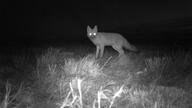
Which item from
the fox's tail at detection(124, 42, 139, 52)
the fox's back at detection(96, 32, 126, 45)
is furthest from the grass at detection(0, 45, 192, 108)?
the fox's tail at detection(124, 42, 139, 52)

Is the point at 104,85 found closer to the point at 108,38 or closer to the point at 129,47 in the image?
the point at 108,38

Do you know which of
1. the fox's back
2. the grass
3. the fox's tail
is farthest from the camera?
the fox's tail

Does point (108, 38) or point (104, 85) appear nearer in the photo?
point (104, 85)

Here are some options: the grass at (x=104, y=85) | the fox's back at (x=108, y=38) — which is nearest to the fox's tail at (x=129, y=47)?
the fox's back at (x=108, y=38)

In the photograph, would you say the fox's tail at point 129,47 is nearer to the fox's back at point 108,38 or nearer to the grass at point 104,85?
the fox's back at point 108,38

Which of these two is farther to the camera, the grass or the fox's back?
the fox's back

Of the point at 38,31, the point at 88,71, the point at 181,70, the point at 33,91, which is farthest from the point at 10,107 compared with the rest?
the point at 38,31

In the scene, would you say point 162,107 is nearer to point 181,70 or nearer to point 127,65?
point 181,70

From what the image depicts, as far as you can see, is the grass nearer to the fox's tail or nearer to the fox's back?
the fox's back

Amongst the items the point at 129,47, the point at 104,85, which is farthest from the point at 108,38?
the point at 104,85

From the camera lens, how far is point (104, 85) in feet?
19.9

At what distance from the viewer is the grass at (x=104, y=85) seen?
4859mm

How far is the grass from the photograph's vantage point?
486 cm

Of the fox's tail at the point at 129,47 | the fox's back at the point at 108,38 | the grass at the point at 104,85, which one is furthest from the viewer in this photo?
the fox's tail at the point at 129,47
